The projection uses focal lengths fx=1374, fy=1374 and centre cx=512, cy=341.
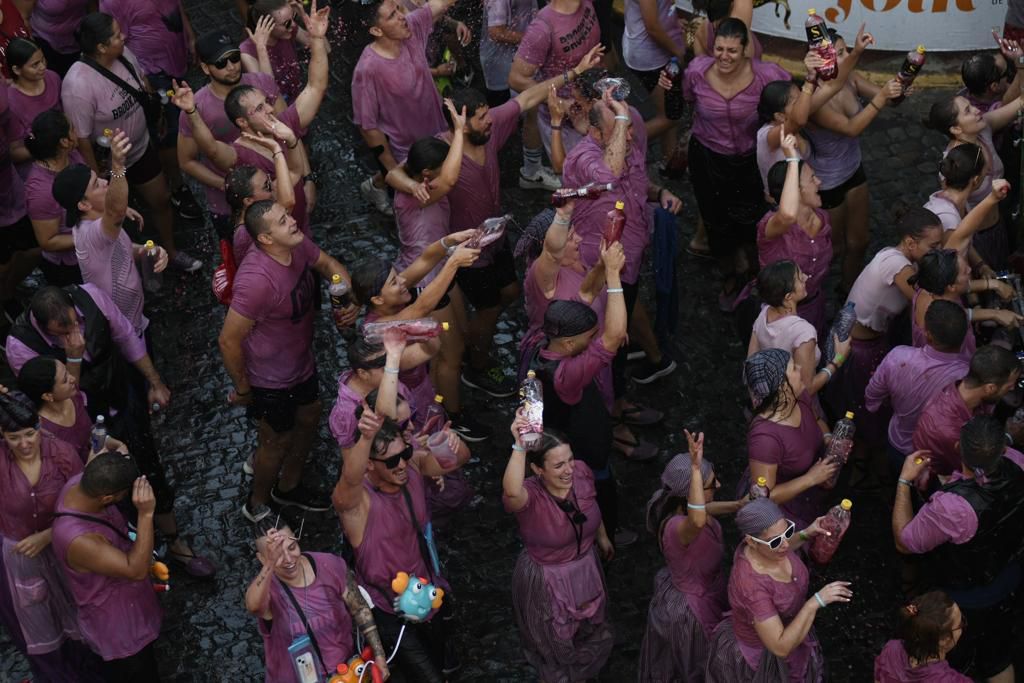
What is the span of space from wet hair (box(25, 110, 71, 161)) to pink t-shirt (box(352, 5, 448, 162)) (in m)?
1.73

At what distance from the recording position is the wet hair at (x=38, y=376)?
6422 millimetres

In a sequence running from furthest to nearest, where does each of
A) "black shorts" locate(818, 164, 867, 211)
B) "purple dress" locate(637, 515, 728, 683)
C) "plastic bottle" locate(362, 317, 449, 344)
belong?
"black shorts" locate(818, 164, 867, 211)
"plastic bottle" locate(362, 317, 449, 344)
"purple dress" locate(637, 515, 728, 683)

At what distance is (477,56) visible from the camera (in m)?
11.3

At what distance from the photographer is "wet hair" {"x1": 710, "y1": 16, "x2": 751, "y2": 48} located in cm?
812

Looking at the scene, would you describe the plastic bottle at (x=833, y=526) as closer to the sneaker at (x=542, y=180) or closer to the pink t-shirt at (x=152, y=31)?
the sneaker at (x=542, y=180)

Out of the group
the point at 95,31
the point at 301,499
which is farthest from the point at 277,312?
the point at 95,31

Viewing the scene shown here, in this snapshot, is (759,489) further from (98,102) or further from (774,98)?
(98,102)

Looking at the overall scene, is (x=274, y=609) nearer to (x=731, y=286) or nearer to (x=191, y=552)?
(x=191, y=552)

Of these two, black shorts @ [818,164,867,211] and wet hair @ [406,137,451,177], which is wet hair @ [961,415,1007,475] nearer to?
black shorts @ [818,164,867,211]

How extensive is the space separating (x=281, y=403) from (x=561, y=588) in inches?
77.6

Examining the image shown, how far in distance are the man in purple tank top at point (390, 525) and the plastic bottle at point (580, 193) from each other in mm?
1572

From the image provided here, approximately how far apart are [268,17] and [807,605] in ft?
17.8

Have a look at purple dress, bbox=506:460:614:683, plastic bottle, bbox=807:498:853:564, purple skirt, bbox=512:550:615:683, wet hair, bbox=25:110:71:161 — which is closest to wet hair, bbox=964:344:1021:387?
plastic bottle, bbox=807:498:853:564

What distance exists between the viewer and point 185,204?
10164 mm
